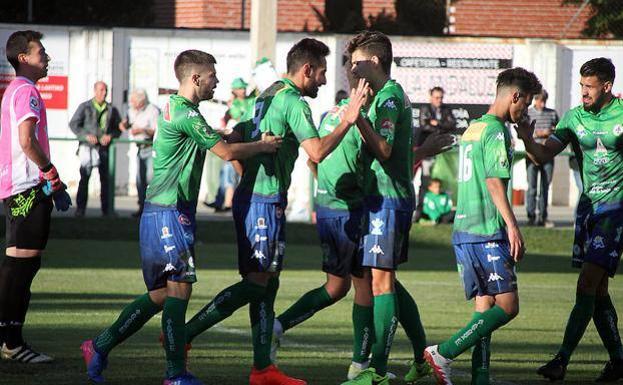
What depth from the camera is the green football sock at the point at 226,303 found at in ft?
29.5

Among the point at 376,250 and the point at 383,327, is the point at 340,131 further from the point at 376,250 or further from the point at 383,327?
the point at 383,327

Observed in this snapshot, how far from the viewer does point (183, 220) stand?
870 centimetres

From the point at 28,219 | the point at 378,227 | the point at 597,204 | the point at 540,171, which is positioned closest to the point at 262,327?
the point at 378,227

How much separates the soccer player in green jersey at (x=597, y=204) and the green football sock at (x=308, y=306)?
1.61m

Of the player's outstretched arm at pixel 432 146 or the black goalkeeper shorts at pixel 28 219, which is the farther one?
the black goalkeeper shorts at pixel 28 219

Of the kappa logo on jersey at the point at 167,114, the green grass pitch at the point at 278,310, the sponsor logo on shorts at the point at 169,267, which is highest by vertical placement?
the kappa logo on jersey at the point at 167,114

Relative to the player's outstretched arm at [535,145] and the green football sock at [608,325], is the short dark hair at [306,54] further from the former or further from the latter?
the green football sock at [608,325]

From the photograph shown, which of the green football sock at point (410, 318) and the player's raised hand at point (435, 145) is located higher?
the player's raised hand at point (435, 145)

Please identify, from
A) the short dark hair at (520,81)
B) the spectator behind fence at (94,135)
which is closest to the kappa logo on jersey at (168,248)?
the short dark hair at (520,81)

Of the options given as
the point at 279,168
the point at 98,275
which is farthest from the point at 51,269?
the point at 279,168

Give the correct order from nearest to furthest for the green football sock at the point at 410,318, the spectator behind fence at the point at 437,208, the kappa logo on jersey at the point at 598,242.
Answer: the green football sock at the point at 410,318
the kappa logo on jersey at the point at 598,242
the spectator behind fence at the point at 437,208

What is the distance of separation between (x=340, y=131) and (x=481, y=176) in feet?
3.21

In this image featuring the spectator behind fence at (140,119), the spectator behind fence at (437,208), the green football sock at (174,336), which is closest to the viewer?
the green football sock at (174,336)

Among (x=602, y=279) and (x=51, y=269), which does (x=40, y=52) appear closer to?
(x=602, y=279)
